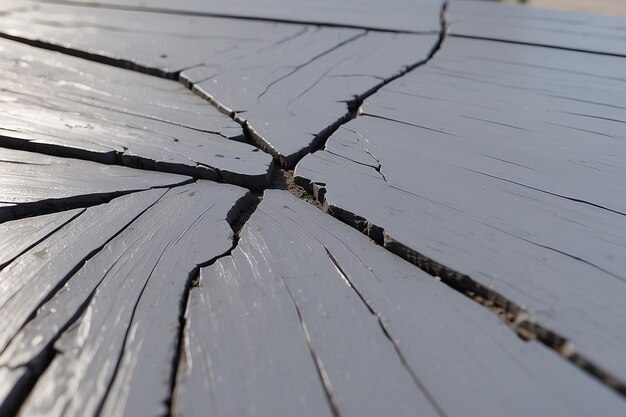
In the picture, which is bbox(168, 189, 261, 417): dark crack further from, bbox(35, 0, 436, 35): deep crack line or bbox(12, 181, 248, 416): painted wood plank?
bbox(35, 0, 436, 35): deep crack line

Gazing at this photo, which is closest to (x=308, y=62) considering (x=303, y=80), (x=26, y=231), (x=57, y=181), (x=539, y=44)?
(x=303, y=80)

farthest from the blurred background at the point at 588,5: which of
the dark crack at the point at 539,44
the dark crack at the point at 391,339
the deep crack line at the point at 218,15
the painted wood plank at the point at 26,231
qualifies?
the painted wood plank at the point at 26,231

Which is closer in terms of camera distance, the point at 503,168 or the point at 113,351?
the point at 113,351

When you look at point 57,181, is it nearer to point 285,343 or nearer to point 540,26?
point 285,343

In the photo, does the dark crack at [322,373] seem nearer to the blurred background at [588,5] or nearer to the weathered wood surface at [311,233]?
the weathered wood surface at [311,233]

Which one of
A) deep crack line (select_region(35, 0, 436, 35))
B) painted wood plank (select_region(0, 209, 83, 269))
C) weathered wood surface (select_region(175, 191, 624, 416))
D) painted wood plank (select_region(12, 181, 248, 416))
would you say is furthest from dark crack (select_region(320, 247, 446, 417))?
deep crack line (select_region(35, 0, 436, 35))

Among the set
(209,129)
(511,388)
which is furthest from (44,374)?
(209,129)

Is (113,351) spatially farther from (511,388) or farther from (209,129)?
(209,129)
